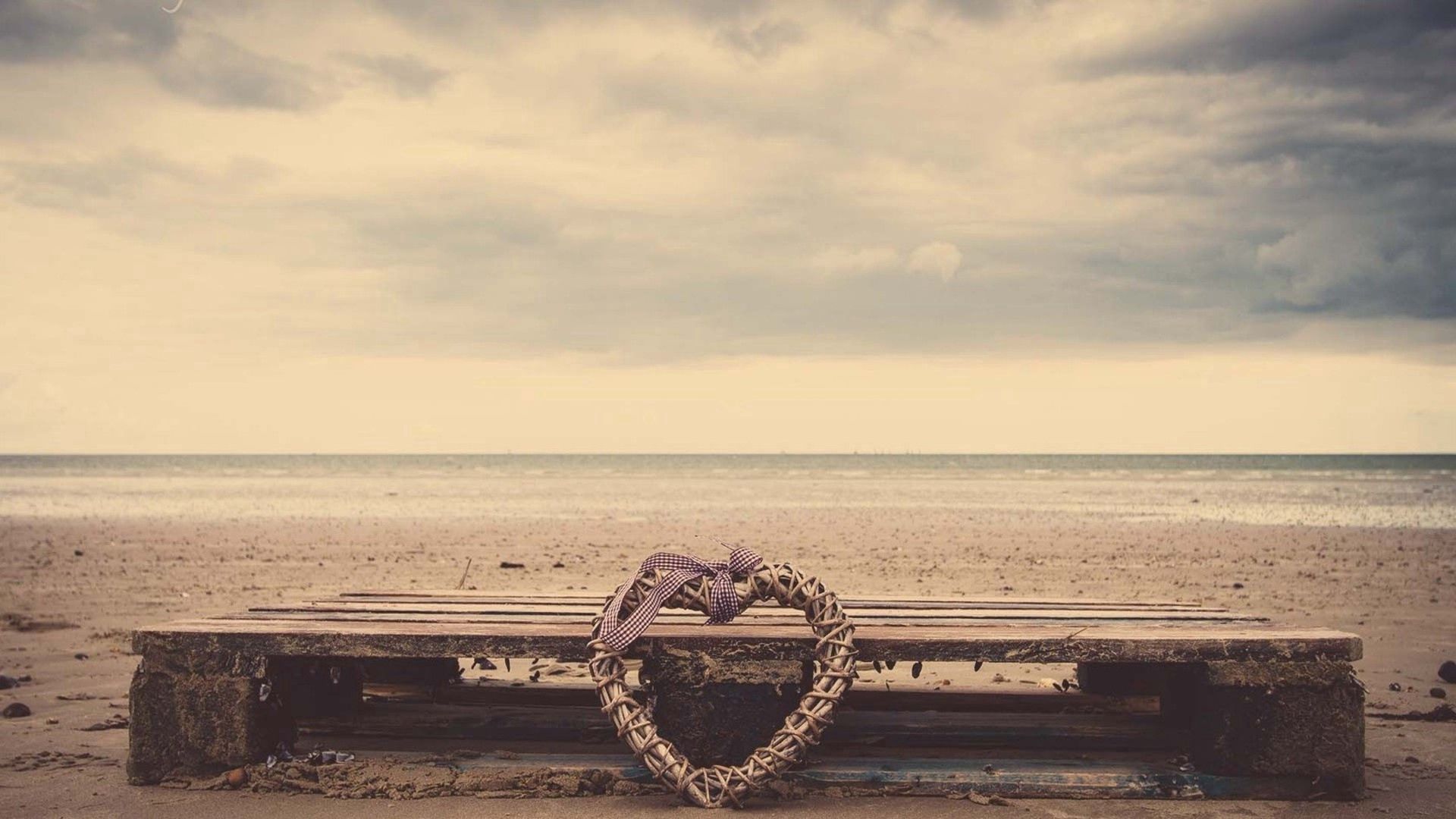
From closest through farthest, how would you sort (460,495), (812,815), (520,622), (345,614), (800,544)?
(812,815)
(520,622)
(345,614)
(800,544)
(460,495)

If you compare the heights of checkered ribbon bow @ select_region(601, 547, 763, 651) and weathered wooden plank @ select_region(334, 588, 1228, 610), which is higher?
checkered ribbon bow @ select_region(601, 547, 763, 651)

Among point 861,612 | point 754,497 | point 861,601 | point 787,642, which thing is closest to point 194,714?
point 787,642

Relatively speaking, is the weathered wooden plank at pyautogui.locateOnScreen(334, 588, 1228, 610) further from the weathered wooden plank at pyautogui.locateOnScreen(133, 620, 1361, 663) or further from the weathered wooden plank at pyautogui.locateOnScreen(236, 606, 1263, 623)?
the weathered wooden plank at pyautogui.locateOnScreen(133, 620, 1361, 663)

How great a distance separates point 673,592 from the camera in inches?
134

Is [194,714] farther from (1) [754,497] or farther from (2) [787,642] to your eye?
(1) [754,497]

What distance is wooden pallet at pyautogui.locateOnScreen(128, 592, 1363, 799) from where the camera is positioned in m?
3.32

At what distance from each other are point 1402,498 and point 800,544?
68.4ft

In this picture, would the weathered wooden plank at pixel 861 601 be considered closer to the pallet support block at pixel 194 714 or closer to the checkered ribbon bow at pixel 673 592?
the checkered ribbon bow at pixel 673 592

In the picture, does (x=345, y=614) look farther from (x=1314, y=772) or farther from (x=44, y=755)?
(x=1314, y=772)

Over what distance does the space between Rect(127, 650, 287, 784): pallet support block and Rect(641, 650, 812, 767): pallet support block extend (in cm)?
138

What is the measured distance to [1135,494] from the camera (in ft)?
100

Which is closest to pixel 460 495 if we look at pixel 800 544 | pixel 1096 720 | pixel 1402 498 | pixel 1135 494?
pixel 800 544

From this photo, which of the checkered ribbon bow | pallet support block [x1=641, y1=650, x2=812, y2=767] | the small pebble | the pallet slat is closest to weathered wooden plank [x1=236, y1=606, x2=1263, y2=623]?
the pallet slat

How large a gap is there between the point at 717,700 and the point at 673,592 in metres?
0.38
